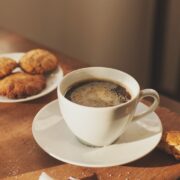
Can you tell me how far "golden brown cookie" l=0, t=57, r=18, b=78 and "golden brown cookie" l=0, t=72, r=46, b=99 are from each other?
2 centimetres

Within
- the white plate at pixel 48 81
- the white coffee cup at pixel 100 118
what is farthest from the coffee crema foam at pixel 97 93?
the white plate at pixel 48 81

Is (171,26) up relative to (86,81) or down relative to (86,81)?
down

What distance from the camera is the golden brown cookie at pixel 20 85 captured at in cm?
Answer: 84

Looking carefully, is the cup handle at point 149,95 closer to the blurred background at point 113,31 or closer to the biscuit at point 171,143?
the biscuit at point 171,143

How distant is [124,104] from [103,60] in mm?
1443

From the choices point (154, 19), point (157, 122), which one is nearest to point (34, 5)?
point (154, 19)

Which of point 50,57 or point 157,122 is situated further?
point 50,57

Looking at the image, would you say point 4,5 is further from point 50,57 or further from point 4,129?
point 4,129

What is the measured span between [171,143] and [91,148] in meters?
0.14

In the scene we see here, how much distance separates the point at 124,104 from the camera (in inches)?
25.4

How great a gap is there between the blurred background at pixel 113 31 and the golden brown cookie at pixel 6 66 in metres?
0.74

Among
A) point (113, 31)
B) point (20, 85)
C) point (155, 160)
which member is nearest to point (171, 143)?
point (155, 160)

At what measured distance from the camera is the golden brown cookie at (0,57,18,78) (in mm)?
904

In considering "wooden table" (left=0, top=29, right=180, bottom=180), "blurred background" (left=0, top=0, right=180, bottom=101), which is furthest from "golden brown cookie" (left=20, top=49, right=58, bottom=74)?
"blurred background" (left=0, top=0, right=180, bottom=101)
